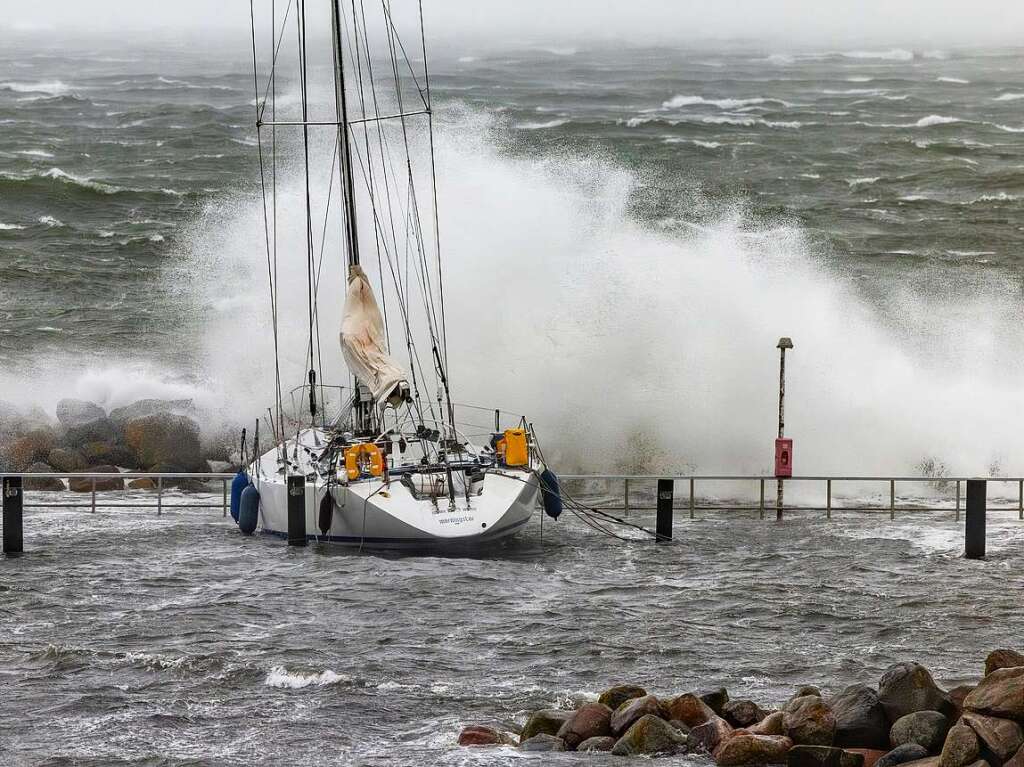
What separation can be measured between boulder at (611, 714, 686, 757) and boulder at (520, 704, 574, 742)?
0.77 metres

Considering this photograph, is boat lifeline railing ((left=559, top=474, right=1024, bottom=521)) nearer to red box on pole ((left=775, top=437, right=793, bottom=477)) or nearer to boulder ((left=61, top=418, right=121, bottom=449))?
red box on pole ((left=775, top=437, right=793, bottom=477))

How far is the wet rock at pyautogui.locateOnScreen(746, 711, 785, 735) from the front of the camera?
1457cm

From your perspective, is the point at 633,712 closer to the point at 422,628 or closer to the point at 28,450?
the point at 422,628

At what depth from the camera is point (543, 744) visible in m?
15.0

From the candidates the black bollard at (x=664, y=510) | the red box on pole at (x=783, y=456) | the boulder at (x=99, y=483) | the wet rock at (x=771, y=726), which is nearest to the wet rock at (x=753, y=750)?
the wet rock at (x=771, y=726)

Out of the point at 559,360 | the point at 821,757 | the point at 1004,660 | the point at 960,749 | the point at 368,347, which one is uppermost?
the point at 368,347

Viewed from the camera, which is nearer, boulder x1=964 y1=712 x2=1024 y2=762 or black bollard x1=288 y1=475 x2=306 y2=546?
boulder x1=964 y1=712 x2=1024 y2=762

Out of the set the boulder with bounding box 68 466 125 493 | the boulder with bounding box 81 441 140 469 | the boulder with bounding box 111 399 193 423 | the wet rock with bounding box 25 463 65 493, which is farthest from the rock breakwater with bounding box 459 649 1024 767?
the boulder with bounding box 111 399 193 423

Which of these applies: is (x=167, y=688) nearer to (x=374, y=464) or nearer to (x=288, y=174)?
(x=374, y=464)

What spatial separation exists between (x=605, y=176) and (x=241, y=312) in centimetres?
2006

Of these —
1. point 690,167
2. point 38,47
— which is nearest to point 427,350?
point 690,167

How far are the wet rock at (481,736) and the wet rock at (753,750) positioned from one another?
203 centimetres

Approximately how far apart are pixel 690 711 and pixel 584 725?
35.7 inches

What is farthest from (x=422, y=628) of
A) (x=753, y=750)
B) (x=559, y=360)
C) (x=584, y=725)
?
(x=559, y=360)
